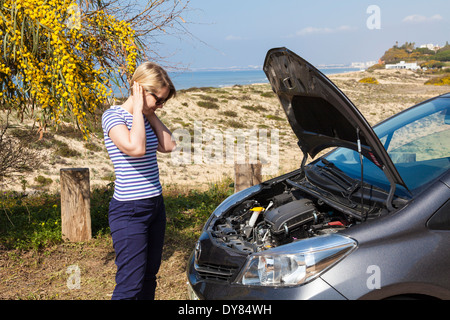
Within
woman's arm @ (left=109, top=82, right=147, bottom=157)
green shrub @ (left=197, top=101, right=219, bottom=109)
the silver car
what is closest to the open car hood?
the silver car

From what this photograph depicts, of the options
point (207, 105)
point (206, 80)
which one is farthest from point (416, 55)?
point (207, 105)

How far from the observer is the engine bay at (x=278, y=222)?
10.3ft

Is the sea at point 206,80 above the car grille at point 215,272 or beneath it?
above

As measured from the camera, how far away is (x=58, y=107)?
4.39 metres

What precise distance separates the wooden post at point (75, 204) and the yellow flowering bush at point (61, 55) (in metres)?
0.94

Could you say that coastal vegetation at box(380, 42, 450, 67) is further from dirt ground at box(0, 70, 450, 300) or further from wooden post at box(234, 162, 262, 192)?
wooden post at box(234, 162, 262, 192)

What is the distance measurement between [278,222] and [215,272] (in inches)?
23.4

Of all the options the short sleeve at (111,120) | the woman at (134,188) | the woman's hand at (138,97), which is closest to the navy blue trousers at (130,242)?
the woman at (134,188)

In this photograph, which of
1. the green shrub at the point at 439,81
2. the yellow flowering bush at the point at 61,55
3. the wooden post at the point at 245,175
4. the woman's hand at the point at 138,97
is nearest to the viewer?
the woman's hand at the point at 138,97

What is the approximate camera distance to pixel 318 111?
11.3 ft

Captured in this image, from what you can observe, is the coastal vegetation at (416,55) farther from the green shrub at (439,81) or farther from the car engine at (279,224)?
the car engine at (279,224)

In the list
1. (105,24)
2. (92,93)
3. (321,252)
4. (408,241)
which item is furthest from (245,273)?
(105,24)

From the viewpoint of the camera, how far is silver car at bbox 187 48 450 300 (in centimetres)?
247

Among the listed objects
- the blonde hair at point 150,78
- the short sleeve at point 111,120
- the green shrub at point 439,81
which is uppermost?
the green shrub at point 439,81
